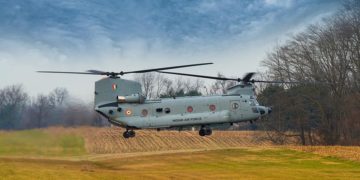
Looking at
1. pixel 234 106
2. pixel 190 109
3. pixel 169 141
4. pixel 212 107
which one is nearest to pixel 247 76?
pixel 234 106

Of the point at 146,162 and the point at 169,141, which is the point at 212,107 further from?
the point at 169,141

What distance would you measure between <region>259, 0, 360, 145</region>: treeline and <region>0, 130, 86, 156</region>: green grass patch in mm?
46373

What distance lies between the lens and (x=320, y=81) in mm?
76125

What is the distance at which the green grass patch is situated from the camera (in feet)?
111

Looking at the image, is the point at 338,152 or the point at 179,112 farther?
the point at 338,152

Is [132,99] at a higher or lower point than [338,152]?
higher

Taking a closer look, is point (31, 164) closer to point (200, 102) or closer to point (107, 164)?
point (107, 164)

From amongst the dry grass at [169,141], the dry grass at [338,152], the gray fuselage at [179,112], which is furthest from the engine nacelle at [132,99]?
the dry grass at [169,141]

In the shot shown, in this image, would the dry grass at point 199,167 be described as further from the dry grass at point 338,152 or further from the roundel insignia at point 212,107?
the roundel insignia at point 212,107

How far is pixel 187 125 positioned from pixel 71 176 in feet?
35.6

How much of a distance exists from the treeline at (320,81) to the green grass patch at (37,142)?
152 feet

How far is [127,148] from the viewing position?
234 ft

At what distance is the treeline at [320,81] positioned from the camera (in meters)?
73.9

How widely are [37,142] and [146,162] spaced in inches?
838
